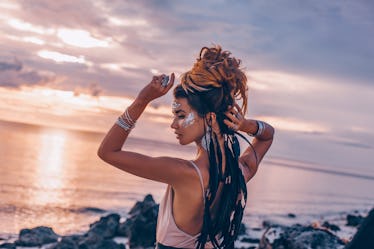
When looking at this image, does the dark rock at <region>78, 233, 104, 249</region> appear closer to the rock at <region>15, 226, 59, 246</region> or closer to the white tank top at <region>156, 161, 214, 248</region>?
the rock at <region>15, 226, 59, 246</region>

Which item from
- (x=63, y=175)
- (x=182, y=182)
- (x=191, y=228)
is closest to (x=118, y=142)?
(x=182, y=182)

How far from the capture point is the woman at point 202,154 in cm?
309

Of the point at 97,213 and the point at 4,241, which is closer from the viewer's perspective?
the point at 4,241

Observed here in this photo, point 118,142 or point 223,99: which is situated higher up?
point 223,99

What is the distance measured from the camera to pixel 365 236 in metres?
3.71

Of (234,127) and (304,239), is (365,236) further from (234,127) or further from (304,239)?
(304,239)

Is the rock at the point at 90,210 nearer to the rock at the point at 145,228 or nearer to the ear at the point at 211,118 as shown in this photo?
the rock at the point at 145,228

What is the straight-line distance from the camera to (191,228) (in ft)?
10.8

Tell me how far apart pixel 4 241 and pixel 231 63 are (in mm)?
16041

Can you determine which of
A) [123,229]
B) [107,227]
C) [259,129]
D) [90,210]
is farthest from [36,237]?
[259,129]

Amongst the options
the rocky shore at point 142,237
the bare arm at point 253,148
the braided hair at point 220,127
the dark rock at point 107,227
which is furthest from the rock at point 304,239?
the dark rock at point 107,227

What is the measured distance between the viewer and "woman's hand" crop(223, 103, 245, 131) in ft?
11.0

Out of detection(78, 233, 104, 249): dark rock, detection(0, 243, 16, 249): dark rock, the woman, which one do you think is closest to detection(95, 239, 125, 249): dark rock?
detection(78, 233, 104, 249): dark rock

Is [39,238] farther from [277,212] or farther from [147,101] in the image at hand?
[277,212]
